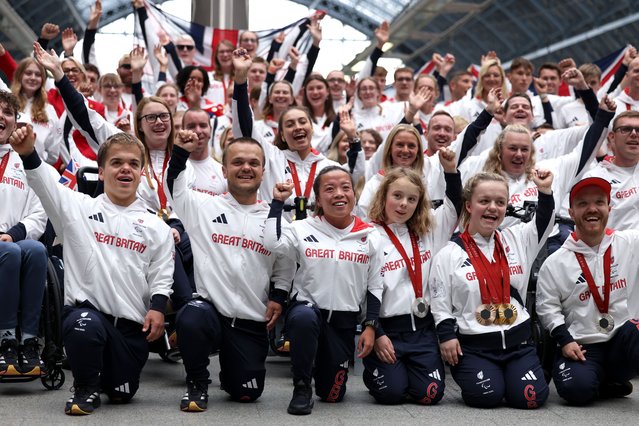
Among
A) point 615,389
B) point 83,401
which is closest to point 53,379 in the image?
point 83,401

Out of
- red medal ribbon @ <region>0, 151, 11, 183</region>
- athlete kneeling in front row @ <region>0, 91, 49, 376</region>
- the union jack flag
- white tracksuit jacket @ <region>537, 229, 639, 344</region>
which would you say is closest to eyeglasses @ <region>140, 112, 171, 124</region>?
the union jack flag

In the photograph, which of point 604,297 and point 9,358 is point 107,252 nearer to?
point 9,358

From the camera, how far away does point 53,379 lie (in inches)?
214

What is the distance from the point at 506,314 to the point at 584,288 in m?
0.52

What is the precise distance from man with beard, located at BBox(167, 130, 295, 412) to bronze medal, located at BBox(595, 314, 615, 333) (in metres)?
1.86

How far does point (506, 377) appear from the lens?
17.6ft

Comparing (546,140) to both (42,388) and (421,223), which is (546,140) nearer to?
(421,223)

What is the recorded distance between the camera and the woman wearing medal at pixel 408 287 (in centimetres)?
539

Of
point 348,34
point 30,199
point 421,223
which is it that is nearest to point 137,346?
point 30,199

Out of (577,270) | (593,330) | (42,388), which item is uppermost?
(577,270)

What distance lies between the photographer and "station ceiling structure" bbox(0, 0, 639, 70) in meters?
20.9

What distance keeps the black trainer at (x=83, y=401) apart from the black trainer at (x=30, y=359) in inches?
17.9

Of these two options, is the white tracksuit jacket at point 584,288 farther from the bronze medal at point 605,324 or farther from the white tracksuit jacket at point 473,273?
the white tracksuit jacket at point 473,273

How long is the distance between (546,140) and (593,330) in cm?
275
